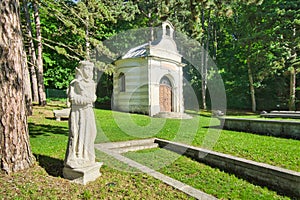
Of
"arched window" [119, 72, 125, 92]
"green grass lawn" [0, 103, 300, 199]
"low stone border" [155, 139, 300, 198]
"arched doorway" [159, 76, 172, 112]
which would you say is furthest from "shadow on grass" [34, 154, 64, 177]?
"arched window" [119, 72, 125, 92]

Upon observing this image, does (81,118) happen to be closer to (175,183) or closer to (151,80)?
(175,183)

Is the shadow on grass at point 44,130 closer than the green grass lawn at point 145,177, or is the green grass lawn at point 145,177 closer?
the green grass lawn at point 145,177

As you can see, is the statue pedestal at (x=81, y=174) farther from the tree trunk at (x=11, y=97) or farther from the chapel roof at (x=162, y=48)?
the chapel roof at (x=162, y=48)

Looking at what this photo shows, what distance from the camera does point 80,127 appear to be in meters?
4.27

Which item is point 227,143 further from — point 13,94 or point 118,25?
point 118,25

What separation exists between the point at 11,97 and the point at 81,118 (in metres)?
1.51

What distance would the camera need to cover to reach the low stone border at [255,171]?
4621mm

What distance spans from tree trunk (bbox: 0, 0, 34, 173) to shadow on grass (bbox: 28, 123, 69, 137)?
444 centimetres

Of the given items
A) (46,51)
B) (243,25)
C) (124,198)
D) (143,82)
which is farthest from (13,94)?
(243,25)

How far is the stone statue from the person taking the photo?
4.20 m

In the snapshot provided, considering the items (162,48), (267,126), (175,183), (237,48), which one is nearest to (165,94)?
(162,48)

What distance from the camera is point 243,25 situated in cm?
2605

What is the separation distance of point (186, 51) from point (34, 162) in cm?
2819

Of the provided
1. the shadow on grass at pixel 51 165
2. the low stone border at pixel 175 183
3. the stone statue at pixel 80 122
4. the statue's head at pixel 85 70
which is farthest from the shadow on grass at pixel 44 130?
the statue's head at pixel 85 70
